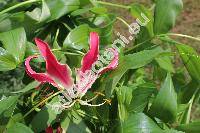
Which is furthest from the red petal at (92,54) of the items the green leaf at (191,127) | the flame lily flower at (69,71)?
the green leaf at (191,127)

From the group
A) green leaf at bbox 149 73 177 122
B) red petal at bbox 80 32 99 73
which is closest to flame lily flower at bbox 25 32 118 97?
red petal at bbox 80 32 99 73

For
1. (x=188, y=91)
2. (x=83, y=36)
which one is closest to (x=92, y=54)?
(x=83, y=36)

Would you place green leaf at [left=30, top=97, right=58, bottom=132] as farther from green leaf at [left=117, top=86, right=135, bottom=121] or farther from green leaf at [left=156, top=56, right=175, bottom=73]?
green leaf at [left=156, top=56, right=175, bottom=73]

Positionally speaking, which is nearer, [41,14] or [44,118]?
[44,118]

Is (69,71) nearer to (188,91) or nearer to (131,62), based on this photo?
(131,62)

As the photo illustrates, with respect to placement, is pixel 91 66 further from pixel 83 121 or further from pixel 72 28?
pixel 72 28

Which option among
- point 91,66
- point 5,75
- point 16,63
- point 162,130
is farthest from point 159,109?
point 5,75
